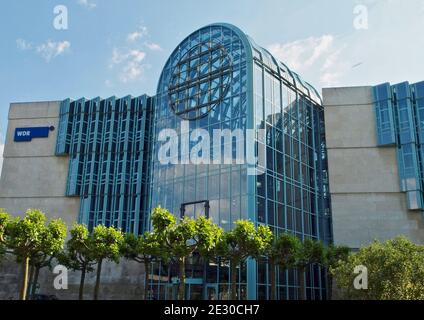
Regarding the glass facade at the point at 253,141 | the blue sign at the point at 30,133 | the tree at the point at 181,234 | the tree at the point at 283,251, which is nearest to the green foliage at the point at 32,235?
the tree at the point at 181,234

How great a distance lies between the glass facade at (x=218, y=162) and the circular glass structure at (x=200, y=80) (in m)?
0.11

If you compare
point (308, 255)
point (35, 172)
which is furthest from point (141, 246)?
point (35, 172)

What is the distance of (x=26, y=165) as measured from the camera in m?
58.1

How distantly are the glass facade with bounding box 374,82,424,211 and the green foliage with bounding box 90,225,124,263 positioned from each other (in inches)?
1126

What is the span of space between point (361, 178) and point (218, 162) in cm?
1650

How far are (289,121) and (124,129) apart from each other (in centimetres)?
2186

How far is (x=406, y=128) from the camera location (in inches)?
1773

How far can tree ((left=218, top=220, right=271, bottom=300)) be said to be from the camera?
95.9 feet

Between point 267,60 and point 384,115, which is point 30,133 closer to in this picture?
point 267,60

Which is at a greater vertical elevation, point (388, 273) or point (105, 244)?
point (105, 244)

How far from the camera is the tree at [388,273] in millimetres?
23297

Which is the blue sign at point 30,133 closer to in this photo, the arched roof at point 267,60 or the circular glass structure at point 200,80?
the arched roof at point 267,60
